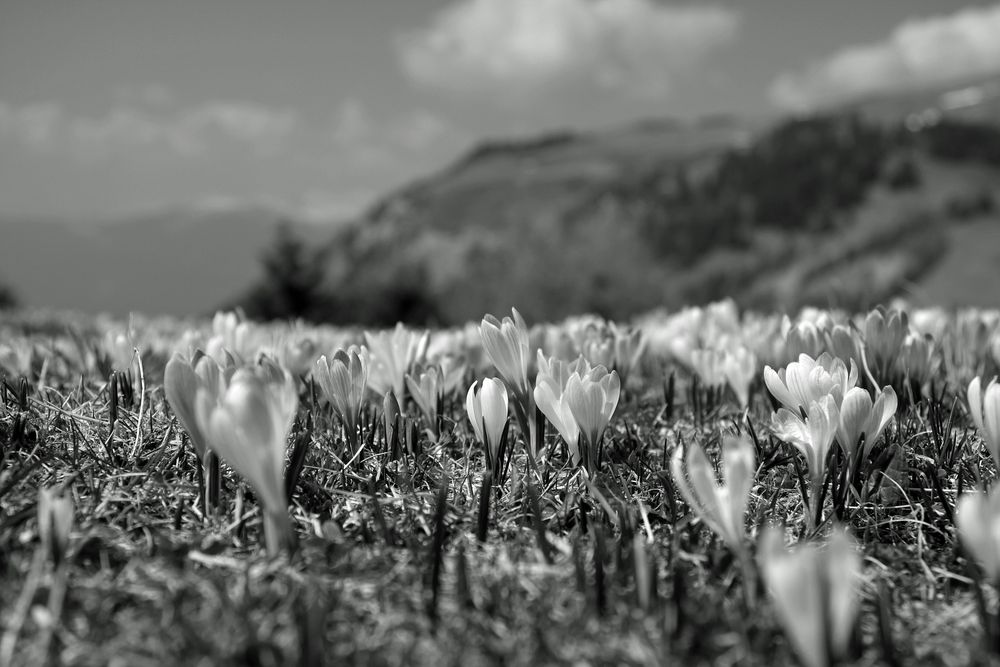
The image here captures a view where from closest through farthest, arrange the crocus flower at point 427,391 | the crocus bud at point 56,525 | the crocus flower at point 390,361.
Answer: the crocus bud at point 56,525, the crocus flower at point 427,391, the crocus flower at point 390,361

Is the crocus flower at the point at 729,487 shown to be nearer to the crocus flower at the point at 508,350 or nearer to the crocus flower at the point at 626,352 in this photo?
the crocus flower at the point at 508,350

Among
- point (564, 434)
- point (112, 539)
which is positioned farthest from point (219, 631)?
point (564, 434)

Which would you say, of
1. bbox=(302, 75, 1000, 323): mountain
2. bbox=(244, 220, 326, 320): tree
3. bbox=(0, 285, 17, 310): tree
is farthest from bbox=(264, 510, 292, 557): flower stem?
bbox=(244, 220, 326, 320): tree

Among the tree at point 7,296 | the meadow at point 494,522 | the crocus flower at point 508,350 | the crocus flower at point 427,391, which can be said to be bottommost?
the meadow at point 494,522

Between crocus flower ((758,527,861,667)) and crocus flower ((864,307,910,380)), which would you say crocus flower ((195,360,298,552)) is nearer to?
Result: crocus flower ((758,527,861,667))

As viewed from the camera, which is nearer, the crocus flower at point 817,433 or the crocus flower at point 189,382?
the crocus flower at point 189,382

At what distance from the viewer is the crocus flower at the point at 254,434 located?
1.16 metres

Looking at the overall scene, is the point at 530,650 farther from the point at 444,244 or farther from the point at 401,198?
the point at 401,198

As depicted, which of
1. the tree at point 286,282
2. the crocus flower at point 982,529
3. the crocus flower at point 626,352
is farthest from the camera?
the tree at point 286,282

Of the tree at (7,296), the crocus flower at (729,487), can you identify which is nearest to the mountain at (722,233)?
the crocus flower at (729,487)

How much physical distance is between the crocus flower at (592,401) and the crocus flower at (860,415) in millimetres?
469

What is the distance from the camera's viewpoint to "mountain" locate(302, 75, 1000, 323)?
23781 mm

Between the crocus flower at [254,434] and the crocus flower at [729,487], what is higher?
the crocus flower at [254,434]

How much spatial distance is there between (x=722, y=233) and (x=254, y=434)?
43269 millimetres
